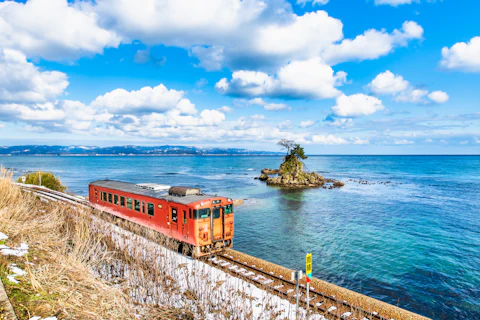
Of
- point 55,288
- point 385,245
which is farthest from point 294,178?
point 55,288

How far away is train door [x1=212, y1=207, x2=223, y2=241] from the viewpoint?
1585cm

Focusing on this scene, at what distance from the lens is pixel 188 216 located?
50.1 ft

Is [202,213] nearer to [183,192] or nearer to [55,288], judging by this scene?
[183,192]

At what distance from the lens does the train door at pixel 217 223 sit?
15848mm

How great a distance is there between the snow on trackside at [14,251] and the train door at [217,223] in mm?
8710

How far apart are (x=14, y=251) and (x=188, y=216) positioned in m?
7.89

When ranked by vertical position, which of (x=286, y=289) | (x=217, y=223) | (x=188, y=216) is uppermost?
(x=188, y=216)

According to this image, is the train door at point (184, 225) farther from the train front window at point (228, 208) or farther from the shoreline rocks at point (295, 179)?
the shoreline rocks at point (295, 179)

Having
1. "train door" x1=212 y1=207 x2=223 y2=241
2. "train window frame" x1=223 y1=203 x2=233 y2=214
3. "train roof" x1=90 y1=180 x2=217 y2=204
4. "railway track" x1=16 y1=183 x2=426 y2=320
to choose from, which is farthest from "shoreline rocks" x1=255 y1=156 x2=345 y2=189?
"railway track" x1=16 y1=183 x2=426 y2=320

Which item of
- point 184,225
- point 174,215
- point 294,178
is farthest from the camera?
point 294,178

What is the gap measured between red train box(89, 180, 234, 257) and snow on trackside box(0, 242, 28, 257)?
6981mm

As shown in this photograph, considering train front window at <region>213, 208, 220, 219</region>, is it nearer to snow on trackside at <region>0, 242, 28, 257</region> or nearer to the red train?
the red train

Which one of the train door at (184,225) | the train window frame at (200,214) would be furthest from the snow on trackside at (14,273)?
the train door at (184,225)

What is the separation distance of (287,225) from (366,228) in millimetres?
7715
